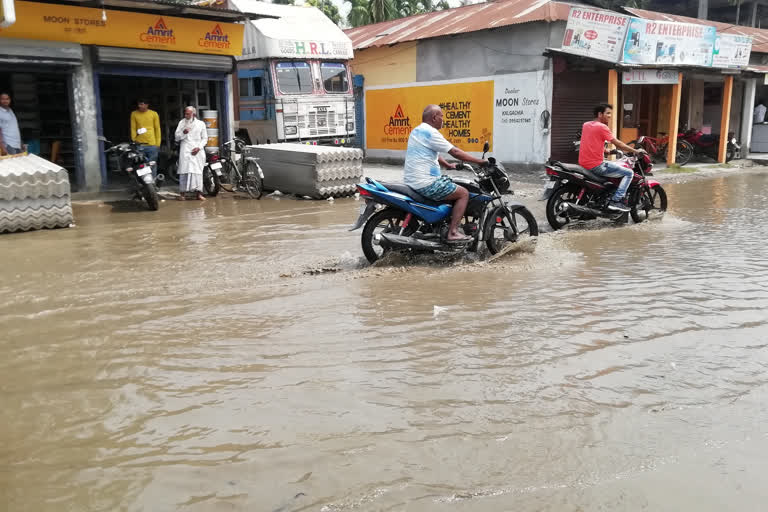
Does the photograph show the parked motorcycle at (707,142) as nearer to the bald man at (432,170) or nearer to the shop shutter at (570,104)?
the shop shutter at (570,104)

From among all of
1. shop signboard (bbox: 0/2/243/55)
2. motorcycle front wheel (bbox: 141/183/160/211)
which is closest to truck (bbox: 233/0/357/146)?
shop signboard (bbox: 0/2/243/55)

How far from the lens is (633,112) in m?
20.7

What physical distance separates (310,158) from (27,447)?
30.6 feet

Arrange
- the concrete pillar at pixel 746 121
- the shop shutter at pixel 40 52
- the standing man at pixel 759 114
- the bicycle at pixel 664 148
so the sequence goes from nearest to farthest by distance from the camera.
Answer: the shop shutter at pixel 40 52 < the bicycle at pixel 664 148 < the concrete pillar at pixel 746 121 < the standing man at pixel 759 114

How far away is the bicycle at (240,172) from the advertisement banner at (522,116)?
725 centimetres

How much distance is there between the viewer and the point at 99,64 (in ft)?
40.2

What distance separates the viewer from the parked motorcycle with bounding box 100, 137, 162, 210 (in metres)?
10.7

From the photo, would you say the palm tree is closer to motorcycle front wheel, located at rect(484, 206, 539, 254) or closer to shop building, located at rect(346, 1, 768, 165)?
shop building, located at rect(346, 1, 768, 165)

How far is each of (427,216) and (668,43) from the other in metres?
13.0

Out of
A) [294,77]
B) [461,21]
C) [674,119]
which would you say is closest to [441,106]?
[461,21]

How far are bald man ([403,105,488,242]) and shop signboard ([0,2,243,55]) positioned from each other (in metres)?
7.89

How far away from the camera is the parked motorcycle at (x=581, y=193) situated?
8.95m

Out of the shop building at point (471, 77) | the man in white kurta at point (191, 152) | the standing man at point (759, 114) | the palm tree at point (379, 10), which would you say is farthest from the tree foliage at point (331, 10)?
the man in white kurta at point (191, 152)

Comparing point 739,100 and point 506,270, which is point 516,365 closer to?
point 506,270
